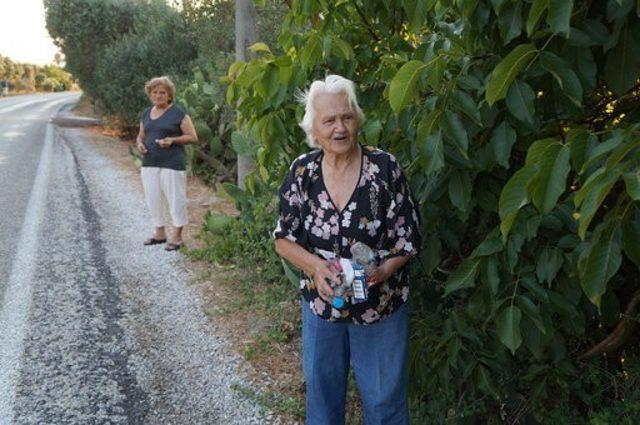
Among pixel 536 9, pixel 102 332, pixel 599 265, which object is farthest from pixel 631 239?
pixel 102 332

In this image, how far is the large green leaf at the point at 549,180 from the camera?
152 cm

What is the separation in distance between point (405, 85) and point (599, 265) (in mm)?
759

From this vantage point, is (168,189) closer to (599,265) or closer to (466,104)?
(466,104)

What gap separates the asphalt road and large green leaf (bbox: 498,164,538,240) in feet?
8.31

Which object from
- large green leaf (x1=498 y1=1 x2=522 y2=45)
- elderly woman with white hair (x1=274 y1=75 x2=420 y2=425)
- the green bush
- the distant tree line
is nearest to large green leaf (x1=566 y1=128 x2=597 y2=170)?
large green leaf (x1=498 y1=1 x2=522 y2=45)

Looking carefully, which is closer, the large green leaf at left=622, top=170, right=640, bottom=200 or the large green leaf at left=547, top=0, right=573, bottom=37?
the large green leaf at left=622, top=170, right=640, bottom=200

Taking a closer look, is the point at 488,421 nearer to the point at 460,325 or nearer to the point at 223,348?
the point at 460,325

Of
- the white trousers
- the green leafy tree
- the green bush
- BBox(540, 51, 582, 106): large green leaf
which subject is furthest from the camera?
the green leafy tree

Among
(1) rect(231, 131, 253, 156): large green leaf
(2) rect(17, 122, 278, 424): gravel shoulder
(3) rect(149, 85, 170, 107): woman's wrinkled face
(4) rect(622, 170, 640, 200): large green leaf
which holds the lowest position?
(2) rect(17, 122, 278, 424): gravel shoulder

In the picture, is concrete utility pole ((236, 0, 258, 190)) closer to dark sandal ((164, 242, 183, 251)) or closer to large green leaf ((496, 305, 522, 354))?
dark sandal ((164, 242, 183, 251))

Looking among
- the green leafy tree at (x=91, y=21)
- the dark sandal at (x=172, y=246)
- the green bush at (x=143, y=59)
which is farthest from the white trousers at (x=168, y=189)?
the green leafy tree at (x=91, y=21)

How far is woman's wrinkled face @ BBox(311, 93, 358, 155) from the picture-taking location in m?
2.58

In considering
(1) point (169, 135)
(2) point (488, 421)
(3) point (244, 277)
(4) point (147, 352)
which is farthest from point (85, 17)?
(2) point (488, 421)

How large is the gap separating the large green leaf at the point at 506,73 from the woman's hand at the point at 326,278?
103 centimetres
